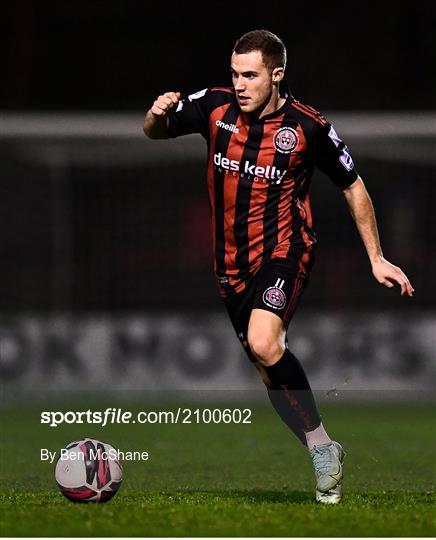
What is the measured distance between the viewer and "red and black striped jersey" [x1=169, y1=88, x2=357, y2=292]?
267 inches

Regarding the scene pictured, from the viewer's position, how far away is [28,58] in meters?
19.8

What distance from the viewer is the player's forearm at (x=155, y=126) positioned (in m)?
6.84

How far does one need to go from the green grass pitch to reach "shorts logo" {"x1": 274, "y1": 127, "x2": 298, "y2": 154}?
5.54 ft

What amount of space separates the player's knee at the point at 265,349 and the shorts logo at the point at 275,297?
176 mm

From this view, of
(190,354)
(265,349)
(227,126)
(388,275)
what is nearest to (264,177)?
(227,126)

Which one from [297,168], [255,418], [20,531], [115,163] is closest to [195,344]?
[255,418]

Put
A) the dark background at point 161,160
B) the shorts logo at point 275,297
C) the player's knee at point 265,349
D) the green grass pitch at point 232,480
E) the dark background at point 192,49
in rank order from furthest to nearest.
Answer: the dark background at point 192,49 < the dark background at point 161,160 < the shorts logo at point 275,297 < the player's knee at point 265,349 < the green grass pitch at point 232,480

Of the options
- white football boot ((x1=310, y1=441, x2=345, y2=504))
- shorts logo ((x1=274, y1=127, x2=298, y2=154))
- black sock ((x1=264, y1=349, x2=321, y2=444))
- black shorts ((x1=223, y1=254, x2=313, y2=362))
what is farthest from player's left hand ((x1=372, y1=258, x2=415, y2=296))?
white football boot ((x1=310, y1=441, x2=345, y2=504))

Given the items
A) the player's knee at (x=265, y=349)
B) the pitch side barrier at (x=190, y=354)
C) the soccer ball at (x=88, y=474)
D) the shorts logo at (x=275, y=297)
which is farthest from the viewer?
the pitch side barrier at (x=190, y=354)

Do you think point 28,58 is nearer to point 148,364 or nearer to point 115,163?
point 115,163

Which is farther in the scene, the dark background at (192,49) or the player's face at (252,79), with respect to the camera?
the dark background at (192,49)

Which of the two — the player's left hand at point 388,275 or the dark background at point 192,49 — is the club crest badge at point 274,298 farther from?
the dark background at point 192,49

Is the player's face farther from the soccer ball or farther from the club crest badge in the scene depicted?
the soccer ball

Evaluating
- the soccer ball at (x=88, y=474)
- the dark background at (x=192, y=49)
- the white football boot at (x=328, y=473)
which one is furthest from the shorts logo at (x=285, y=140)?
the dark background at (x=192, y=49)
